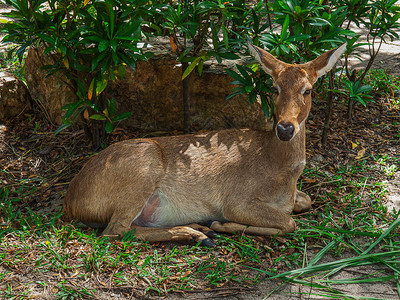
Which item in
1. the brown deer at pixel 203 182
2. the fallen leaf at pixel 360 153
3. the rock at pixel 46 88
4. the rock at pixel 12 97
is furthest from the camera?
the rock at pixel 12 97

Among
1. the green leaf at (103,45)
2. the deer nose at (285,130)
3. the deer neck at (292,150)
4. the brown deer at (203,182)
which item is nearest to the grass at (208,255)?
the brown deer at (203,182)

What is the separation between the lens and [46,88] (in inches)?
264

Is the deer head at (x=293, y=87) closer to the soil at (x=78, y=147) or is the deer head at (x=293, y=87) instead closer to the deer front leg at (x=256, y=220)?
the deer front leg at (x=256, y=220)

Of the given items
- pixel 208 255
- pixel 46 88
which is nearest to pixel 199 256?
pixel 208 255

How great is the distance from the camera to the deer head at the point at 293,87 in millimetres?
4402

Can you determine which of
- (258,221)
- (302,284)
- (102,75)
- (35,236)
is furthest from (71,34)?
(302,284)

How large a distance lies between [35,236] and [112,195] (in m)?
0.85

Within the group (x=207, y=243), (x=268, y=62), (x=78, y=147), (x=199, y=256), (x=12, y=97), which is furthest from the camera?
(x=12, y=97)

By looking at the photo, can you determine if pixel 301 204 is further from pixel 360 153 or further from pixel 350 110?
pixel 350 110

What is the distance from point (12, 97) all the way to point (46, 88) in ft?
2.17

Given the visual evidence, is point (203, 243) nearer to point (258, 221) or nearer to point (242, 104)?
point (258, 221)

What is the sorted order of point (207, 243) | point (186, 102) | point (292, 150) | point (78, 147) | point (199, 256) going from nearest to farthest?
point (199, 256)
point (207, 243)
point (292, 150)
point (186, 102)
point (78, 147)

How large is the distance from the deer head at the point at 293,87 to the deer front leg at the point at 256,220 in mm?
912

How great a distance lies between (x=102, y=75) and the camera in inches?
199
